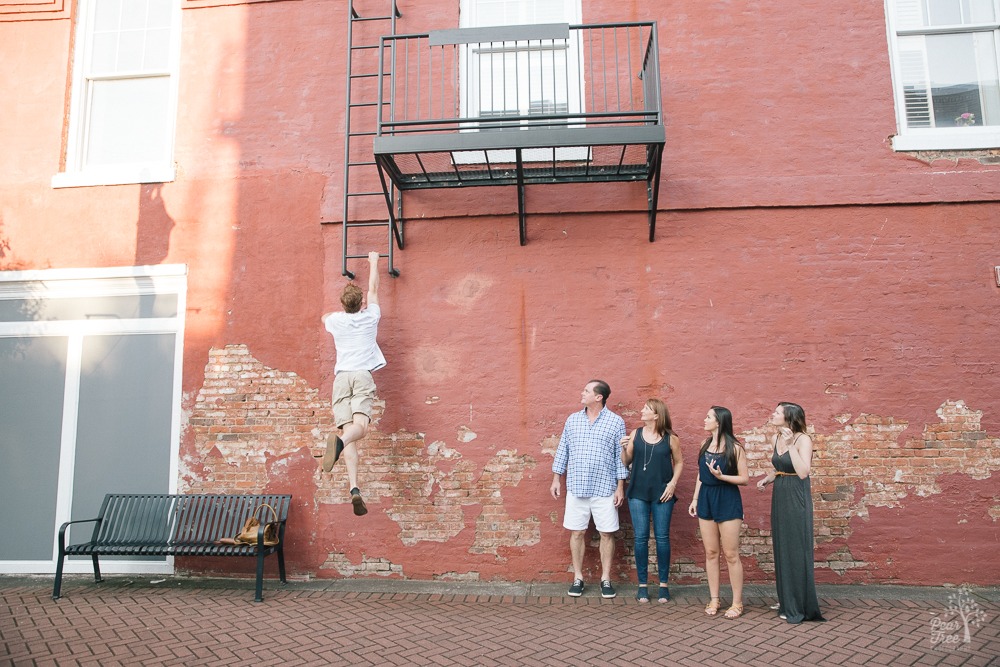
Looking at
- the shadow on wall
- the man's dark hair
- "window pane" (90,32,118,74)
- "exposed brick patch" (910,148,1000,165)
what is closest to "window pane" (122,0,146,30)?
"window pane" (90,32,118,74)

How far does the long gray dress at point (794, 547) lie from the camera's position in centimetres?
501

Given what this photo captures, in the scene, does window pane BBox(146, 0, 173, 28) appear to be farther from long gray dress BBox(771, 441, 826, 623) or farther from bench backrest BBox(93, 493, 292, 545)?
long gray dress BBox(771, 441, 826, 623)

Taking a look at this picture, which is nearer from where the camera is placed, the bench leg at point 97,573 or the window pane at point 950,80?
the bench leg at point 97,573

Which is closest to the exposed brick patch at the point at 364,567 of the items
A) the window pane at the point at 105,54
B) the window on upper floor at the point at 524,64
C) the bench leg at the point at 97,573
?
the bench leg at the point at 97,573

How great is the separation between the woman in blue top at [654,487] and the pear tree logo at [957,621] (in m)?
1.91

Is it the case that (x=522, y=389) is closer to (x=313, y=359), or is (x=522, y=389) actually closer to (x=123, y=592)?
(x=313, y=359)

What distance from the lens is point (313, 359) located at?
6.51 metres

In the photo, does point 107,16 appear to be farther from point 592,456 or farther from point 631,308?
point 592,456

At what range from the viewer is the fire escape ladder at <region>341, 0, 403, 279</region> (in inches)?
255

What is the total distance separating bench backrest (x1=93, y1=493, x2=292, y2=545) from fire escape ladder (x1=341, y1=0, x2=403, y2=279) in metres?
2.35

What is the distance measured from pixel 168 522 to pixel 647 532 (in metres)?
4.41

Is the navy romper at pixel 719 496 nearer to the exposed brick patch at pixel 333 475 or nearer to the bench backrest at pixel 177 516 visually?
the exposed brick patch at pixel 333 475

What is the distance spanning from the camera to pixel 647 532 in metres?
5.61

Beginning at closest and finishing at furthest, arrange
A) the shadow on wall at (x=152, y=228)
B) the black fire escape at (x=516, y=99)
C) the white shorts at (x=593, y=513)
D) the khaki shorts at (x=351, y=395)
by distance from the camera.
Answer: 1. the white shorts at (x=593, y=513)
2. the khaki shorts at (x=351, y=395)
3. the black fire escape at (x=516, y=99)
4. the shadow on wall at (x=152, y=228)
